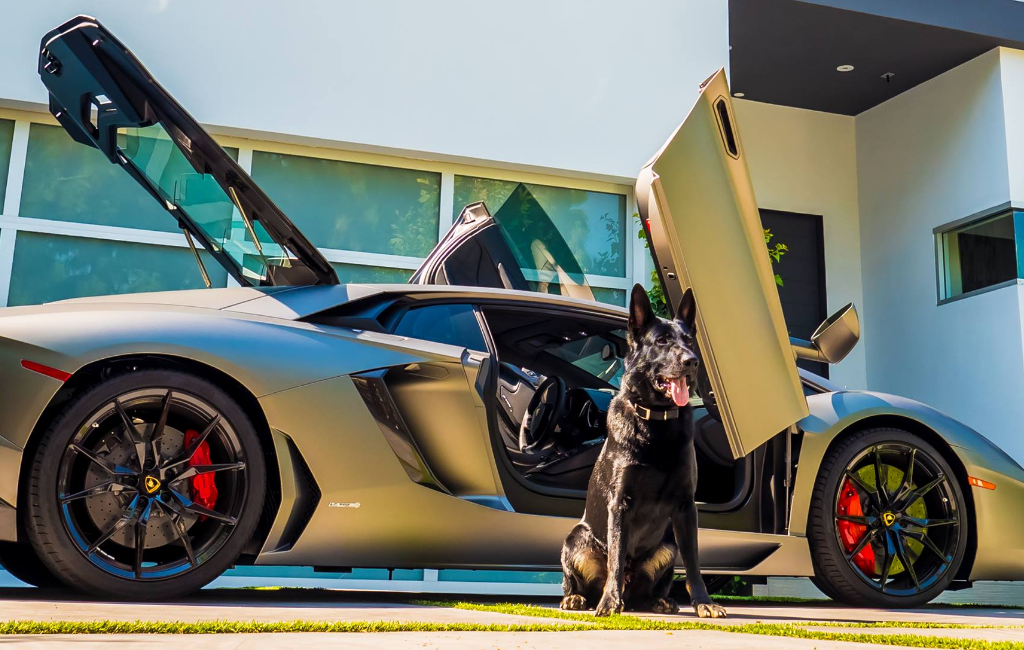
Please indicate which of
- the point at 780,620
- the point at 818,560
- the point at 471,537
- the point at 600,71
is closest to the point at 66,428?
the point at 471,537

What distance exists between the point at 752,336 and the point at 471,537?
1.33 metres

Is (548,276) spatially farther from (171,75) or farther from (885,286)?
(885,286)

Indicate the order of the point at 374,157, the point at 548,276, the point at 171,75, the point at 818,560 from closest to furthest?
1. the point at 818,560
2. the point at 548,276
3. the point at 171,75
4. the point at 374,157

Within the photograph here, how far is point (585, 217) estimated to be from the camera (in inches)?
339

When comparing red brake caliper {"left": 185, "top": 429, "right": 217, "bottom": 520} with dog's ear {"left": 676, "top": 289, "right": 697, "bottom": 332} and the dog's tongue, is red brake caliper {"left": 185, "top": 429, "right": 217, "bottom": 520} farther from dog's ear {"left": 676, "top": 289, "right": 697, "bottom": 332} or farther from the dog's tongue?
dog's ear {"left": 676, "top": 289, "right": 697, "bottom": 332}

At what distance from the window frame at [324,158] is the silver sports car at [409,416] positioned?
321 centimetres

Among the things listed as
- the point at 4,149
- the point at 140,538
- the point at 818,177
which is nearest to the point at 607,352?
the point at 140,538

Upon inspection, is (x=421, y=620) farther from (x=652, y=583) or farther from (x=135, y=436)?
(x=135, y=436)

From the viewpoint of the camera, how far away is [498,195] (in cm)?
840

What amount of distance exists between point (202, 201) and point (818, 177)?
913 centimetres

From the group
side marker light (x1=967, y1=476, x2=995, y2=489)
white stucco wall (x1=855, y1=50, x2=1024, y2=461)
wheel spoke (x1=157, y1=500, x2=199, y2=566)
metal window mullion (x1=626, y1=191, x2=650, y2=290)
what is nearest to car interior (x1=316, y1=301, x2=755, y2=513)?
wheel spoke (x1=157, y1=500, x2=199, y2=566)

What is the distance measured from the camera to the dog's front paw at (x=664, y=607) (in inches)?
134

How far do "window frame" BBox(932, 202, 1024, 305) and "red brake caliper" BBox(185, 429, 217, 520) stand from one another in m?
8.48

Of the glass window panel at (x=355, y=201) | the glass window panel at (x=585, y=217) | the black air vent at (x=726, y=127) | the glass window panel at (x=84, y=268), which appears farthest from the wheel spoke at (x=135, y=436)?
the glass window panel at (x=585, y=217)
